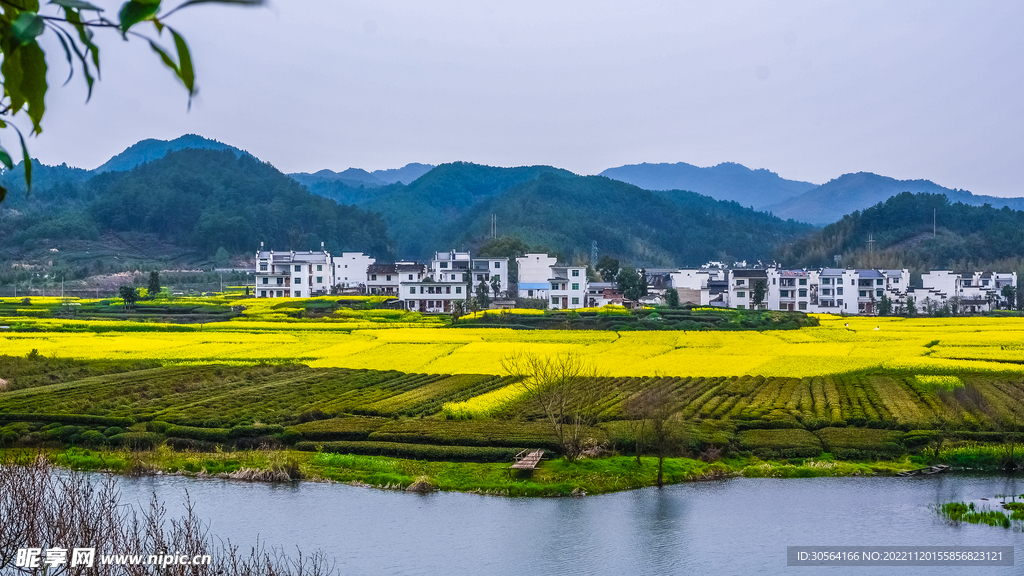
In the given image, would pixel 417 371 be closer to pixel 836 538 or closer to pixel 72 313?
pixel 836 538

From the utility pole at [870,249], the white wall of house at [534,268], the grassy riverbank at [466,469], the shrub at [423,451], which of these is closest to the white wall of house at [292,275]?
the white wall of house at [534,268]

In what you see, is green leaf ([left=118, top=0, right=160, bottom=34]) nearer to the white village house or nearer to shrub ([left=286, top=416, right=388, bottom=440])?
shrub ([left=286, top=416, right=388, bottom=440])

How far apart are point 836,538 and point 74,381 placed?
2336cm

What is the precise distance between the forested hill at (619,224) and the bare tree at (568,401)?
68.8 m

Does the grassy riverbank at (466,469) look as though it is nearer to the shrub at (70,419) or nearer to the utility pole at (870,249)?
the shrub at (70,419)

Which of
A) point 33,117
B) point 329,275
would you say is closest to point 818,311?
point 329,275

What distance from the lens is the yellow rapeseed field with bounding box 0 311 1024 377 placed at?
107 feet

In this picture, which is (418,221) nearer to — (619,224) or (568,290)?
(619,224)

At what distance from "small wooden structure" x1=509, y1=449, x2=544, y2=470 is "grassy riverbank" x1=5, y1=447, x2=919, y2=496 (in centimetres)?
18

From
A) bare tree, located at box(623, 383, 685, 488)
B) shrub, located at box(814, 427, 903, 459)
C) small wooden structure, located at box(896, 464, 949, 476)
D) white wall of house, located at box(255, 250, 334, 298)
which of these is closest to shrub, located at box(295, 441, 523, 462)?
bare tree, located at box(623, 383, 685, 488)

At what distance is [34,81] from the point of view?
5.29 feet

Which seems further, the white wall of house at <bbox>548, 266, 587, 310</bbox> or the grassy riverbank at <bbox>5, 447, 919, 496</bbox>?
the white wall of house at <bbox>548, 266, 587, 310</bbox>

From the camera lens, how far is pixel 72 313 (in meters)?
51.2

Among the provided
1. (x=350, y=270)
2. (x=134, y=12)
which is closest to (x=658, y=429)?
(x=134, y=12)
